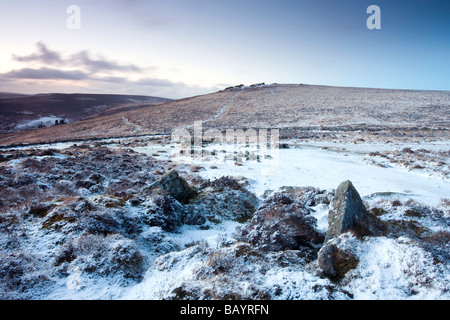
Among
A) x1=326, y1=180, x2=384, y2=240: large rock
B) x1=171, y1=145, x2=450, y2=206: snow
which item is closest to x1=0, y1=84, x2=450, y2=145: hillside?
x1=171, y1=145, x2=450, y2=206: snow

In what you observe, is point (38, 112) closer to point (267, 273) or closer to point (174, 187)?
point (174, 187)

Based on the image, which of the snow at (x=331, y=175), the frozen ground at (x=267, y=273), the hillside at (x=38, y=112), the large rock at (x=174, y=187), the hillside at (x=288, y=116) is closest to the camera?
the frozen ground at (x=267, y=273)

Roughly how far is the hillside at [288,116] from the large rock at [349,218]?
36127mm

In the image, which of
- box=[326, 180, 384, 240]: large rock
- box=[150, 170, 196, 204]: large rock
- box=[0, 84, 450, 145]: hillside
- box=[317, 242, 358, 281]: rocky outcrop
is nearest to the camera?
box=[317, 242, 358, 281]: rocky outcrop

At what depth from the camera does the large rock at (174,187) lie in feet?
34.2

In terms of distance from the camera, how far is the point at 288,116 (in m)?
A: 59.5

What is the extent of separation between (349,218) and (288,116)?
56742mm

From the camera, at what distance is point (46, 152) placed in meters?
21.3

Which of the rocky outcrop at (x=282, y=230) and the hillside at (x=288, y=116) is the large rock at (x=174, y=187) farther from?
the hillside at (x=288, y=116)

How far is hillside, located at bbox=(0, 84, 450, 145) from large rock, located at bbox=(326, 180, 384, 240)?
3613 cm

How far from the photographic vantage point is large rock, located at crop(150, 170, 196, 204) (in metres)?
10.4

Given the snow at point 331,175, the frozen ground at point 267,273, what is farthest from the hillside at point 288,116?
the frozen ground at point 267,273

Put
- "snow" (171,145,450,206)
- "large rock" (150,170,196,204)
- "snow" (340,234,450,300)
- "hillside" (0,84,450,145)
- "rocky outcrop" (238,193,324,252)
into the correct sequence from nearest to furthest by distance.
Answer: "snow" (340,234,450,300), "rocky outcrop" (238,193,324,252), "large rock" (150,170,196,204), "snow" (171,145,450,206), "hillside" (0,84,450,145)

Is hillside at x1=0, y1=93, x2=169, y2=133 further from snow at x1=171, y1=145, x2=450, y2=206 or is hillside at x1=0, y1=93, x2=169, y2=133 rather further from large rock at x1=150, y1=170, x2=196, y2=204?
large rock at x1=150, y1=170, x2=196, y2=204
